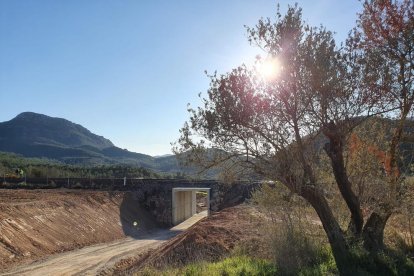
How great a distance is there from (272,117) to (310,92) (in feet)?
4.47

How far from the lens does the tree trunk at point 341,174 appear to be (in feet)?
43.5

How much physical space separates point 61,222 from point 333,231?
2769 centimetres

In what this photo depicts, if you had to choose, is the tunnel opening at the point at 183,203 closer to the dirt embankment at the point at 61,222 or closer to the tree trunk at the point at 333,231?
the dirt embankment at the point at 61,222

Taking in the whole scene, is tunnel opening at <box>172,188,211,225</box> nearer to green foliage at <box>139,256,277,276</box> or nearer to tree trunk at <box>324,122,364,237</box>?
green foliage at <box>139,256,277,276</box>

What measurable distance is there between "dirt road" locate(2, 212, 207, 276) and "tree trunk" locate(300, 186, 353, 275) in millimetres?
15024

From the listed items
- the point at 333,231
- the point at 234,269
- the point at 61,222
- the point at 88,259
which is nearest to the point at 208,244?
the point at 234,269

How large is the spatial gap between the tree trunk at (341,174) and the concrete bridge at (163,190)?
32.0 metres

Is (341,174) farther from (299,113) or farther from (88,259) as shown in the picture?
(88,259)

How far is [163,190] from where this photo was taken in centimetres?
5388

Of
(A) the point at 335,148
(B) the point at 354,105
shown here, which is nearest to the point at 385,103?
(B) the point at 354,105

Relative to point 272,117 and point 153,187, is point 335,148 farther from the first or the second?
point 153,187

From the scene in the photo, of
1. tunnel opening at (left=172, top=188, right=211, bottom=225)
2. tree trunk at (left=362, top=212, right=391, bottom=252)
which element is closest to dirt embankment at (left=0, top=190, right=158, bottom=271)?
tunnel opening at (left=172, top=188, right=211, bottom=225)

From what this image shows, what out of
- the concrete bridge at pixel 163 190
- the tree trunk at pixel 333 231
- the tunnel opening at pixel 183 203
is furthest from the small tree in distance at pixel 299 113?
the tunnel opening at pixel 183 203

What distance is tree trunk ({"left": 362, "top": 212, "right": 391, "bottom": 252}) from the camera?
13688mm
